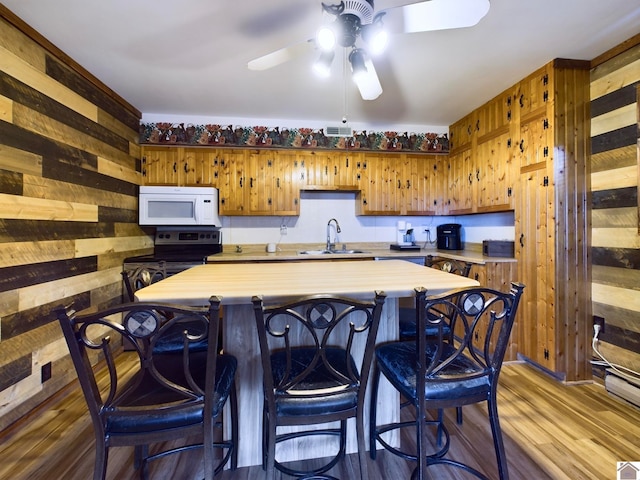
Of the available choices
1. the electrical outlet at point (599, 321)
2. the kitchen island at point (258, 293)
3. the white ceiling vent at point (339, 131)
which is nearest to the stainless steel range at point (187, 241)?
the white ceiling vent at point (339, 131)

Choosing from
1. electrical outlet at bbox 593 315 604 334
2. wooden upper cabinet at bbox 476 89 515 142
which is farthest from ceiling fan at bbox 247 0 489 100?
electrical outlet at bbox 593 315 604 334

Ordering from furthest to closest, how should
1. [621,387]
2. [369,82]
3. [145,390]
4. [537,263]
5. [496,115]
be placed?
[496,115] → [537,263] → [621,387] → [369,82] → [145,390]

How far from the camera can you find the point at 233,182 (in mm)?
3514

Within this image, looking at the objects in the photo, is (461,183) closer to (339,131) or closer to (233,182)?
(339,131)

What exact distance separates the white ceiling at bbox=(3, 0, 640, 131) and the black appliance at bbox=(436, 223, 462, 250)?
1.41 m

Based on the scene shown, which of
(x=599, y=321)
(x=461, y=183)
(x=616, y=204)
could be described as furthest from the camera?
(x=461, y=183)

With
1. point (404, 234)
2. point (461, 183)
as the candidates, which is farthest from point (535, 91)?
point (404, 234)

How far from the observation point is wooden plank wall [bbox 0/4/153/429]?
5.88 ft

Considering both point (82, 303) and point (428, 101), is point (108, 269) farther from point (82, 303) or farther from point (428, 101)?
point (428, 101)

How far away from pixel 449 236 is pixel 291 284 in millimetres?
3023

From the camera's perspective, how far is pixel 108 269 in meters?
2.75

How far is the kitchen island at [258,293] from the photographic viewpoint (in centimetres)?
121

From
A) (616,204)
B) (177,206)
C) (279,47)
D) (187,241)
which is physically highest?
(279,47)

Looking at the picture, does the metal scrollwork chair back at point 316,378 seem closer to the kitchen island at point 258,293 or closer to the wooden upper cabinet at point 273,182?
the kitchen island at point 258,293
